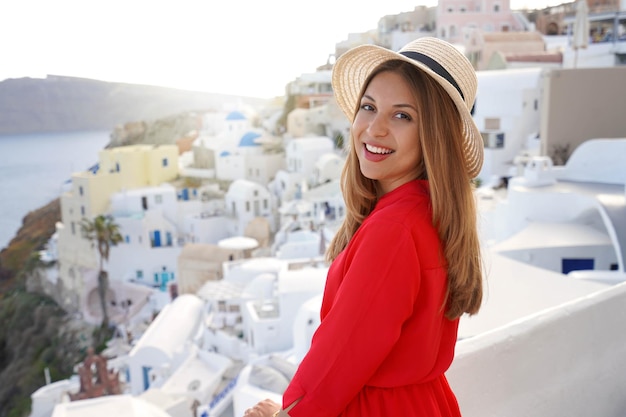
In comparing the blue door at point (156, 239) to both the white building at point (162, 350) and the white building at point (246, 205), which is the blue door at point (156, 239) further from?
A: the white building at point (162, 350)

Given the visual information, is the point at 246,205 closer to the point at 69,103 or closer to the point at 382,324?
the point at 69,103

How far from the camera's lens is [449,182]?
3.66 ft

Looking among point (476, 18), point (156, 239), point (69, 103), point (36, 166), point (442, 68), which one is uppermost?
point (476, 18)

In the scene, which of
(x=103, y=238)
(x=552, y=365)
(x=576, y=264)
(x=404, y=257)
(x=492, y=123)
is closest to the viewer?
(x=404, y=257)

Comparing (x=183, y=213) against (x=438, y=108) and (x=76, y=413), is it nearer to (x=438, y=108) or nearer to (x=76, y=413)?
(x=76, y=413)

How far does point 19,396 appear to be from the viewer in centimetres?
1680

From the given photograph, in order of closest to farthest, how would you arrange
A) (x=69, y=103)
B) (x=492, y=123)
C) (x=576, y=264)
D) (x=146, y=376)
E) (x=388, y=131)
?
(x=388, y=131)
(x=576, y=264)
(x=146, y=376)
(x=69, y=103)
(x=492, y=123)

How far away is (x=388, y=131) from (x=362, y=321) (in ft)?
1.21

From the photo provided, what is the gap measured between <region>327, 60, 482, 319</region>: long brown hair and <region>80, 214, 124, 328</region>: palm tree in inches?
775

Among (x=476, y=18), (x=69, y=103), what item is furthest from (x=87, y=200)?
(x=476, y=18)

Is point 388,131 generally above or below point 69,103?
below

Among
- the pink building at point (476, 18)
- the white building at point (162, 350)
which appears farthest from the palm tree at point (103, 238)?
the pink building at point (476, 18)

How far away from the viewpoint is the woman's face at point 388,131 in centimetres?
113

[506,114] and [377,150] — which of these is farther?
[506,114]
